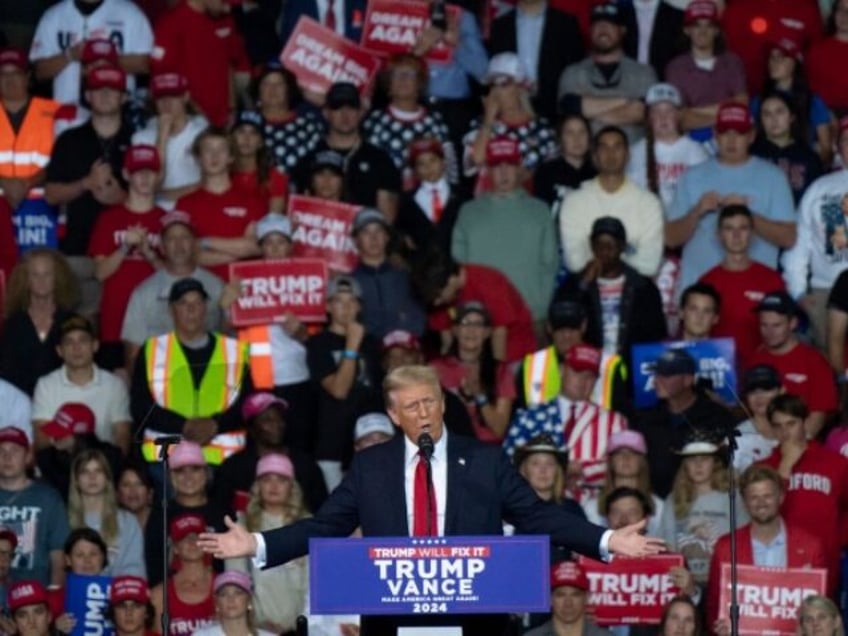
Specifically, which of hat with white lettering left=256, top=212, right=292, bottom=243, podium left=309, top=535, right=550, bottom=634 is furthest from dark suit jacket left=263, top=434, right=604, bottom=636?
hat with white lettering left=256, top=212, right=292, bottom=243

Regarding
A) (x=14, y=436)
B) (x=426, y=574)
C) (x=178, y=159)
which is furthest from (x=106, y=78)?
(x=426, y=574)

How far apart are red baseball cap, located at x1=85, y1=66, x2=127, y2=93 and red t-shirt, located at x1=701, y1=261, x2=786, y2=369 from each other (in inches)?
155

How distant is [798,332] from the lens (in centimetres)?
1723

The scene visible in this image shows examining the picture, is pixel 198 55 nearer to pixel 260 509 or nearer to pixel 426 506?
pixel 260 509

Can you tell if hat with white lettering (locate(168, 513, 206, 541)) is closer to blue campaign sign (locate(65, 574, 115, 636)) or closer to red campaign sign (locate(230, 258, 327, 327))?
blue campaign sign (locate(65, 574, 115, 636))

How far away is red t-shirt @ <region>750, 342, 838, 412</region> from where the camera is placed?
1638cm

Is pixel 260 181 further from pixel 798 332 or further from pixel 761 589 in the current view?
pixel 761 589

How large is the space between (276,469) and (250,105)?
13.9ft

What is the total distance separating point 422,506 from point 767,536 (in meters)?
4.74

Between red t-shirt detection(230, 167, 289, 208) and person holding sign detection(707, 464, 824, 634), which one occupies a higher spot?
red t-shirt detection(230, 167, 289, 208)

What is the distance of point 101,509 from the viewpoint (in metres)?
15.5

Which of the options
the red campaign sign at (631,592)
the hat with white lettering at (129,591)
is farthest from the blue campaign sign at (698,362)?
the hat with white lettering at (129,591)

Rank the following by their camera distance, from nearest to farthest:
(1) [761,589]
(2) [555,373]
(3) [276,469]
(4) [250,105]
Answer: (1) [761,589]
(3) [276,469]
(2) [555,373]
(4) [250,105]

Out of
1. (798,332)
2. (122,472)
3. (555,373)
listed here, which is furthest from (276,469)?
(798,332)
